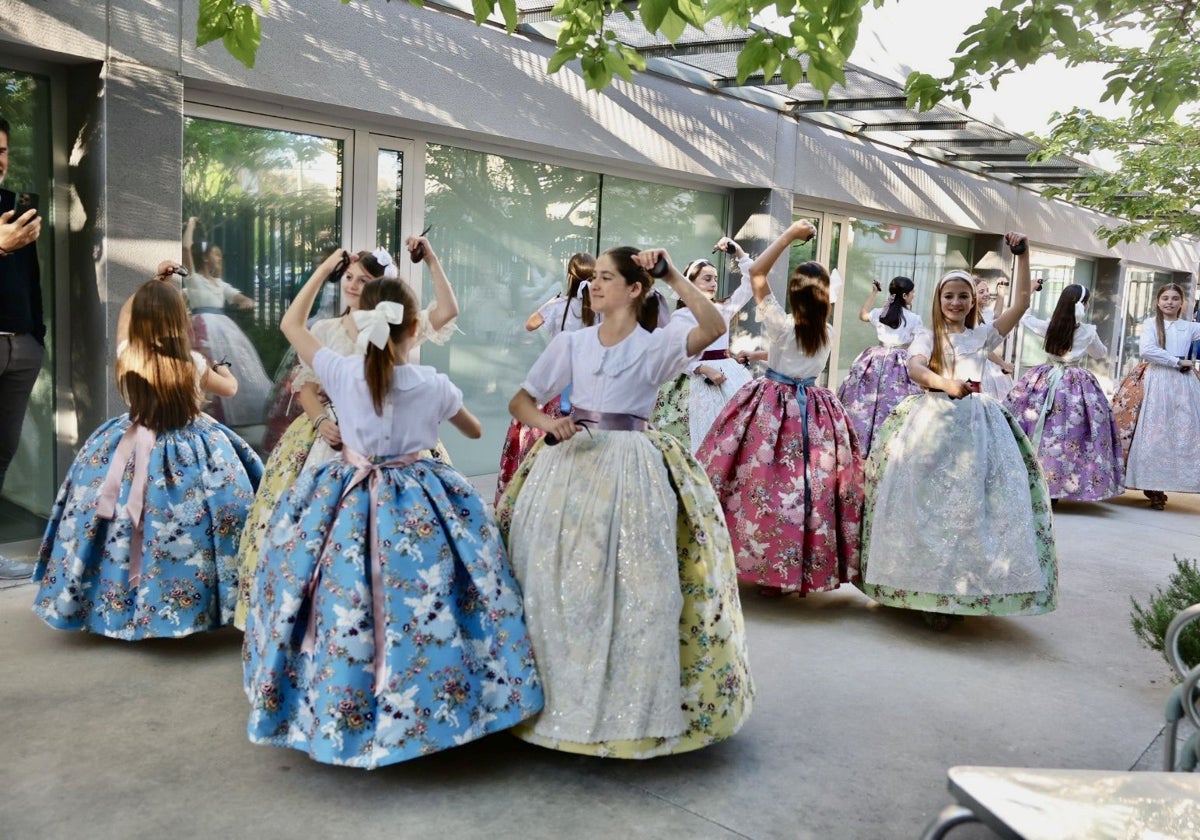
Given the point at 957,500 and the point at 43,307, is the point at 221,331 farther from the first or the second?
the point at 957,500

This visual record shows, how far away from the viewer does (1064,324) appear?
877 cm

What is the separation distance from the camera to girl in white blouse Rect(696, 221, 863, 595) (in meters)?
5.25

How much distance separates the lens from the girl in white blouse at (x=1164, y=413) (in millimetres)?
8805

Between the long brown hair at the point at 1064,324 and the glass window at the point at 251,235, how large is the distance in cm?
572

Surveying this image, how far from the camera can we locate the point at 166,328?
4.28 m

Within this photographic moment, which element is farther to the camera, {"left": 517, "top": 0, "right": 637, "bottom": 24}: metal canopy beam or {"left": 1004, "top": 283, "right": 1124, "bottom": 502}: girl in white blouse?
{"left": 1004, "top": 283, "right": 1124, "bottom": 502}: girl in white blouse

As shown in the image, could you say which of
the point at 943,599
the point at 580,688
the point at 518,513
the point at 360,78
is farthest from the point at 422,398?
the point at 360,78

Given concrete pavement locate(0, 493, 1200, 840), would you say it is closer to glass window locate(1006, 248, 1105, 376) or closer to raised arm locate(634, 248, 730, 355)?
raised arm locate(634, 248, 730, 355)

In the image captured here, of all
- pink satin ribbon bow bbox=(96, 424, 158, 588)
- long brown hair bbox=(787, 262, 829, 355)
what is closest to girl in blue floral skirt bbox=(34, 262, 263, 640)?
pink satin ribbon bow bbox=(96, 424, 158, 588)

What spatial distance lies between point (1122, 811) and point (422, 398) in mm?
2314

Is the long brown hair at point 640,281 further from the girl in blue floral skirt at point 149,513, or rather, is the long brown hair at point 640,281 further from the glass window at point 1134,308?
the glass window at point 1134,308

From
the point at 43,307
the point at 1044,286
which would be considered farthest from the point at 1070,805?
the point at 1044,286

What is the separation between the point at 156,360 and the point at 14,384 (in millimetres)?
1215

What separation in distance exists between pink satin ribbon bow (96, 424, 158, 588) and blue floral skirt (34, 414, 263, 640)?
12mm
